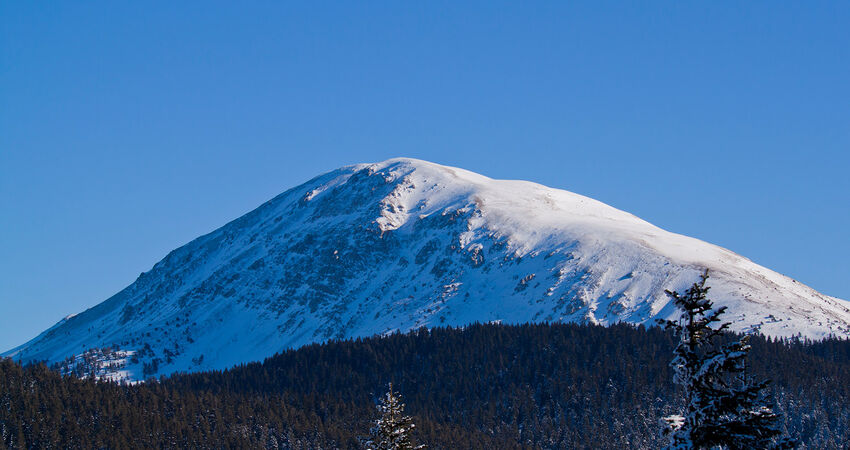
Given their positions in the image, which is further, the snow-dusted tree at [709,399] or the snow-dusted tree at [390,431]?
the snow-dusted tree at [390,431]

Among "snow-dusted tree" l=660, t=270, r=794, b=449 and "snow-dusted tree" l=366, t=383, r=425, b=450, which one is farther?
"snow-dusted tree" l=366, t=383, r=425, b=450

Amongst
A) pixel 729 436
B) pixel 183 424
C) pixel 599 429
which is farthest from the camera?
pixel 599 429

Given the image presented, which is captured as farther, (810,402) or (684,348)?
(810,402)

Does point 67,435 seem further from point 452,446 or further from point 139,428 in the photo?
point 452,446

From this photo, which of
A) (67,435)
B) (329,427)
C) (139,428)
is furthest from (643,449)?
(67,435)

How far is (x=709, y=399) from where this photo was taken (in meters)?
26.9

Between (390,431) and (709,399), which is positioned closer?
(709,399)

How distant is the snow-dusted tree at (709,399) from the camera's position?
2616 cm

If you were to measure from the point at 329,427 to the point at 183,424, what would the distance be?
28181mm

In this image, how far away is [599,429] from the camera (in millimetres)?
195500

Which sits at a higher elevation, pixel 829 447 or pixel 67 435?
pixel 67 435

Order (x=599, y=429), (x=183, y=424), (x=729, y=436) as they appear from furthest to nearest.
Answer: (x=599, y=429) → (x=183, y=424) → (x=729, y=436)

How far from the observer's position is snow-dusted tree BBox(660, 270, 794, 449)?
2616 cm

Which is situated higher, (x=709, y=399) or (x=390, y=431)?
(x=390, y=431)
